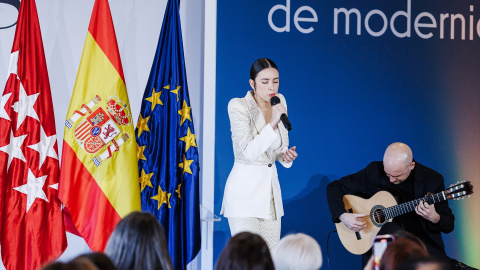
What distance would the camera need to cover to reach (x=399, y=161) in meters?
4.80

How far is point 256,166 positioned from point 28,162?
161 centimetres

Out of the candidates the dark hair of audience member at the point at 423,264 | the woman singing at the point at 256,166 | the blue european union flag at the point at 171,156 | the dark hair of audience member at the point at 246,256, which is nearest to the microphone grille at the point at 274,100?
the woman singing at the point at 256,166

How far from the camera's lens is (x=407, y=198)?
16.1ft

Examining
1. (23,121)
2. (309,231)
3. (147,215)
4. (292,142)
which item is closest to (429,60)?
(292,142)

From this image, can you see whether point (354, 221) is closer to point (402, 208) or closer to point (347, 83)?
point (402, 208)

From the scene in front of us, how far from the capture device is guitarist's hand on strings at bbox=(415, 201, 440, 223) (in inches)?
183

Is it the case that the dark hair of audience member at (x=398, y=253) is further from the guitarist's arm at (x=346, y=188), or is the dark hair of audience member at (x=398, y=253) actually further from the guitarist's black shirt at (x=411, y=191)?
the guitarist's arm at (x=346, y=188)

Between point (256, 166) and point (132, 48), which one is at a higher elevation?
point (132, 48)

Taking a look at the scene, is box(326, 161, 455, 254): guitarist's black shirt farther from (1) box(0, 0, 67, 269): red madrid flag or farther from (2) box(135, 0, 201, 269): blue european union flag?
(1) box(0, 0, 67, 269): red madrid flag

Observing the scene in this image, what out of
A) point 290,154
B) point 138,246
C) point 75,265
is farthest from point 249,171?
point 75,265

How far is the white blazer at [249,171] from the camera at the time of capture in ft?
14.6

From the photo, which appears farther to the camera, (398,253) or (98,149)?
(98,149)

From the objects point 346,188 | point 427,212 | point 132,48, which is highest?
point 132,48

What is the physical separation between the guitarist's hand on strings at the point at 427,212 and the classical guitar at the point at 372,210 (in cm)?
6
